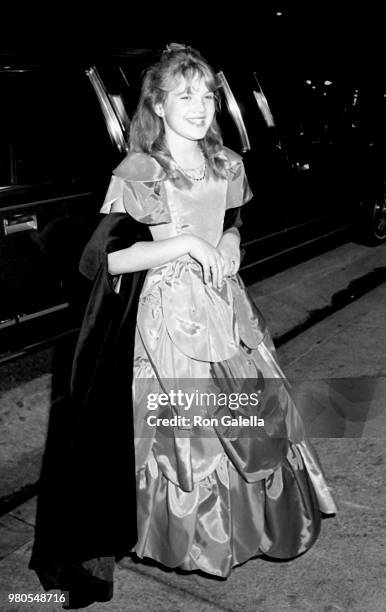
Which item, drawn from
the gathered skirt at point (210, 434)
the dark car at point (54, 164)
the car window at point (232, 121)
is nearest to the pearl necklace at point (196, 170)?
the gathered skirt at point (210, 434)

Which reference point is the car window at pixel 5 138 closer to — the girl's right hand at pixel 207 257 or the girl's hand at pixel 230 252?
the girl's hand at pixel 230 252

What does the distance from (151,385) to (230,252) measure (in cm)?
49

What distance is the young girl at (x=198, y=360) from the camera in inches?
82.5

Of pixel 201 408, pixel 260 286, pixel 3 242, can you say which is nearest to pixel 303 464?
pixel 201 408

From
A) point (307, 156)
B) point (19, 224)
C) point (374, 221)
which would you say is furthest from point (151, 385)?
point (374, 221)

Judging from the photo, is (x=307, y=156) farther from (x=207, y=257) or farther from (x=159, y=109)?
(x=207, y=257)

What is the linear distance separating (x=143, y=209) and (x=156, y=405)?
62 centimetres

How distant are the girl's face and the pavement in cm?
147

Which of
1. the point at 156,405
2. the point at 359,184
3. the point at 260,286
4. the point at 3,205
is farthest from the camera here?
the point at 359,184

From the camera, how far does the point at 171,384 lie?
7.19ft

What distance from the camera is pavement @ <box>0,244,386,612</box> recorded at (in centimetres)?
231

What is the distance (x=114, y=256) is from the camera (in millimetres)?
2082

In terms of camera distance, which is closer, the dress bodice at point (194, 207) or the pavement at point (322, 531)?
the dress bodice at point (194, 207)

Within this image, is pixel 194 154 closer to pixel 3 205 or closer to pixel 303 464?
pixel 303 464
